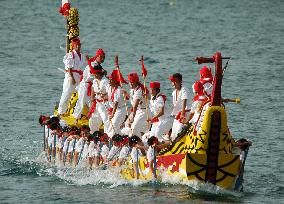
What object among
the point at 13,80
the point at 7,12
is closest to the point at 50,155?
the point at 13,80

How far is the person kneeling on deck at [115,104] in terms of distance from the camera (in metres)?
41.3

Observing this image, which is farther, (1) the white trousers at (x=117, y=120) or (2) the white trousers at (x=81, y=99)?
(2) the white trousers at (x=81, y=99)

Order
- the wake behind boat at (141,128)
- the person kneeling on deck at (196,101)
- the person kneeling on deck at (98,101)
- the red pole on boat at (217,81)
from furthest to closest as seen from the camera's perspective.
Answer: the person kneeling on deck at (98,101), the person kneeling on deck at (196,101), the wake behind boat at (141,128), the red pole on boat at (217,81)

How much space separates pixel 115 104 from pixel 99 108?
1287mm

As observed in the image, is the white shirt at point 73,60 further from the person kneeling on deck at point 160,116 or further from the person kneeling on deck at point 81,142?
the person kneeling on deck at point 160,116

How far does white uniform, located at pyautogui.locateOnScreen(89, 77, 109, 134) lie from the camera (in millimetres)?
42309

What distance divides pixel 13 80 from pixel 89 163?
2788 cm

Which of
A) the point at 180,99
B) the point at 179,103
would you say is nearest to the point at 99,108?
the point at 179,103

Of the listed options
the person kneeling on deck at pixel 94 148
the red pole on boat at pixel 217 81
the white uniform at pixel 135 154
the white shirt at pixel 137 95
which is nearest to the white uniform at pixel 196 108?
the red pole on boat at pixel 217 81

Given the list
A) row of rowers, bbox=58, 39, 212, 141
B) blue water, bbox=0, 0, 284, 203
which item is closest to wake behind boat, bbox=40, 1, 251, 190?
row of rowers, bbox=58, 39, 212, 141

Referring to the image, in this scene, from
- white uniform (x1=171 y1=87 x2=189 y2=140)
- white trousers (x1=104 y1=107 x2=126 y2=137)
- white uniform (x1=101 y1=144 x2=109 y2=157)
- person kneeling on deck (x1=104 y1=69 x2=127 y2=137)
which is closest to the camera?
white uniform (x1=171 y1=87 x2=189 y2=140)

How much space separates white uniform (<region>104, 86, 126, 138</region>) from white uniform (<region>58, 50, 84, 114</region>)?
114 inches

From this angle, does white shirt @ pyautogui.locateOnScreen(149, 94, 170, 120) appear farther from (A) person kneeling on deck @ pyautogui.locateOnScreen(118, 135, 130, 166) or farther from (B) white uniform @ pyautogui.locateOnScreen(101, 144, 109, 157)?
(B) white uniform @ pyautogui.locateOnScreen(101, 144, 109, 157)

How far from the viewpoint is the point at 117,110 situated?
41.7m
